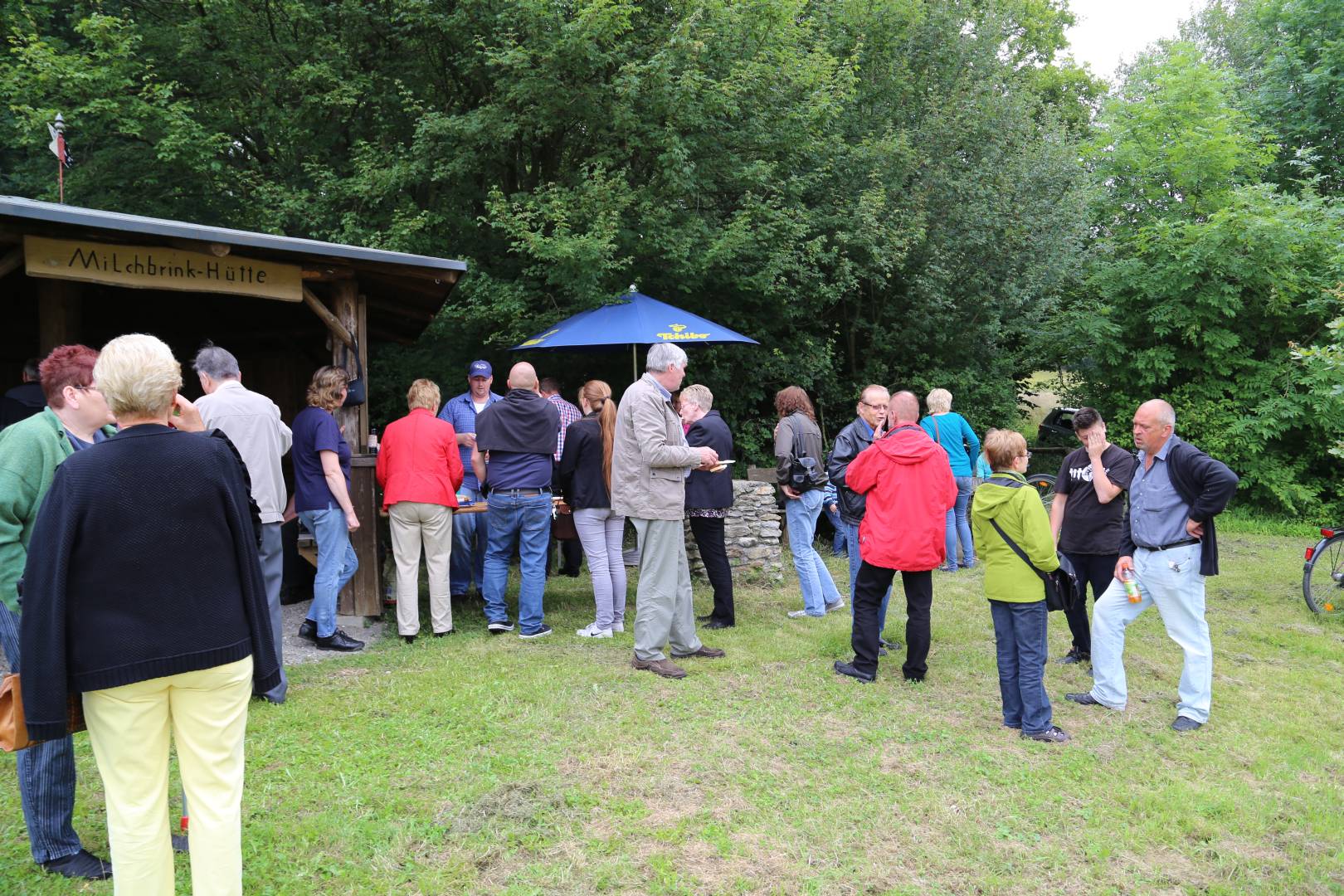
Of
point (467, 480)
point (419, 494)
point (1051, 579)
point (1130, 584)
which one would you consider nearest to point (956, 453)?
point (1130, 584)

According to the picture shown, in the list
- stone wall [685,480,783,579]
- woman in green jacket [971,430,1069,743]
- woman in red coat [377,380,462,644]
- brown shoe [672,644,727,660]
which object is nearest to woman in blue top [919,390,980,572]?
stone wall [685,480,783,579]

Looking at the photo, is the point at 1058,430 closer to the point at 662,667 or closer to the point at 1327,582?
the point at 1327,582

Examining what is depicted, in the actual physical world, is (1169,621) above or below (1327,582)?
above

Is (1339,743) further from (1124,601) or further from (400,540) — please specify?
(400,540)

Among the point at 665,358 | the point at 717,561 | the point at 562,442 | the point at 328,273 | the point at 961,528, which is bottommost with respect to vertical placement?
the point at 961,528

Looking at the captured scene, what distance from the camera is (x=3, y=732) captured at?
2.54 m

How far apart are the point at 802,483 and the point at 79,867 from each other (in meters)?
5.15

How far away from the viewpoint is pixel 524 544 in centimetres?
652

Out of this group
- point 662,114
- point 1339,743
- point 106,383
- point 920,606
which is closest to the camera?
point 106,383

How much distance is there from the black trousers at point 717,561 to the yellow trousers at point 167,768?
431 cm

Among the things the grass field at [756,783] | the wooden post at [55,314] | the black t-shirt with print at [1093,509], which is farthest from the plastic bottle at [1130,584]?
the wooden post at [55,314]

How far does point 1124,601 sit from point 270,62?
1140cm

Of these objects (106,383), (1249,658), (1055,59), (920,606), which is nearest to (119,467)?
(106,383)

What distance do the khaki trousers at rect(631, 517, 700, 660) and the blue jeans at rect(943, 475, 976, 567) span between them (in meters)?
4.52
